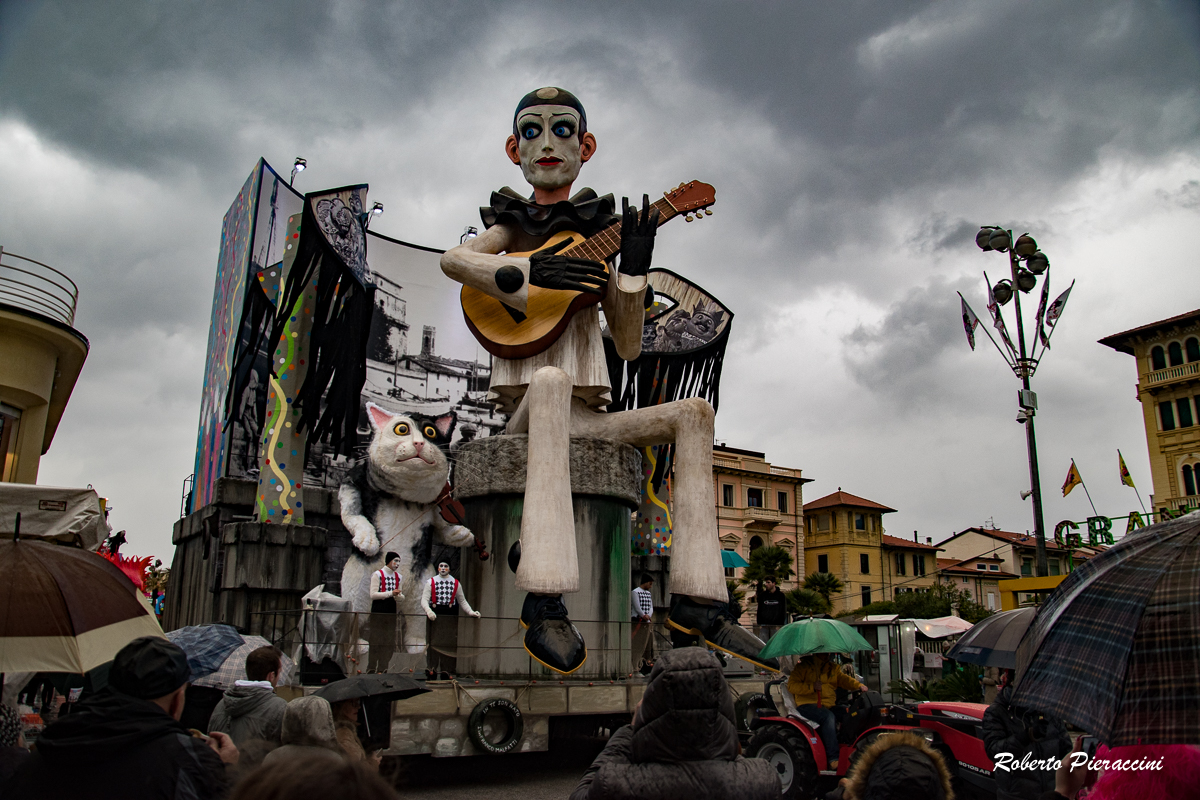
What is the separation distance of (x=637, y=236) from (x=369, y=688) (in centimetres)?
449

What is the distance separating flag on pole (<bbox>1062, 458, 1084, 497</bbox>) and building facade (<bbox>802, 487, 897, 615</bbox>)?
27.1 metres

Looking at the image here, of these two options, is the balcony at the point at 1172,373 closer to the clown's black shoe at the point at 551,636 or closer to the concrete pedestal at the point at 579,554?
the concrete pedestal at the point at 579,554

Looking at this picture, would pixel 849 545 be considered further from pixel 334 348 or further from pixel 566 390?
pixel 566 390

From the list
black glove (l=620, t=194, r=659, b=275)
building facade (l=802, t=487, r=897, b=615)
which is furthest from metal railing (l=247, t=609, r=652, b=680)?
building facade (l=802, t=487, r=897, b=615)

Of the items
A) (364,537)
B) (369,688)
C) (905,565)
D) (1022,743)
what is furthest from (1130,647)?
(905,565)

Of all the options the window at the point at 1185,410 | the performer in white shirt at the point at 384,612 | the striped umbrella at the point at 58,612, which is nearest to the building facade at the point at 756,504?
the window at the point at 1185,410

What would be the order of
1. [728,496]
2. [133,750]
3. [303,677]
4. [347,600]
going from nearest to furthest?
1. [133,750]
2. [303,677]
3. [347,600]
4. [728,496]

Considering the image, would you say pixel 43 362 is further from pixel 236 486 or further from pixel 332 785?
pixel 332 785

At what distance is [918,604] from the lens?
33.9 meters

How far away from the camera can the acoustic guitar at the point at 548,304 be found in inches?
307

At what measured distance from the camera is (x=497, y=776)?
7.46 metres

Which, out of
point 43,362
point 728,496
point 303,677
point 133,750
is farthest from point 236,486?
point 728,496

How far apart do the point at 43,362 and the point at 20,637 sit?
44.5 ft

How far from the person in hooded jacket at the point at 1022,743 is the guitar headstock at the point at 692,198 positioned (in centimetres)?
490
